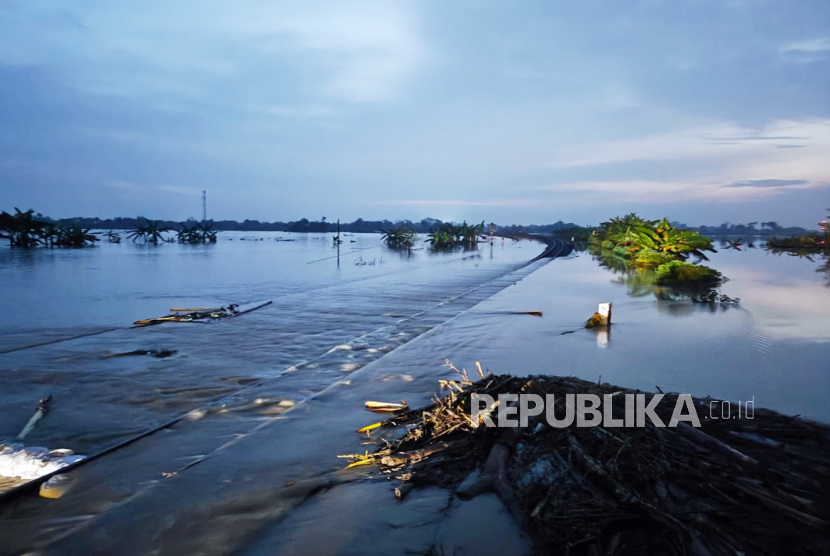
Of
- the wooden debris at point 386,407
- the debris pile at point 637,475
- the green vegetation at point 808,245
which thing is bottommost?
the wooden debris at point 386,407

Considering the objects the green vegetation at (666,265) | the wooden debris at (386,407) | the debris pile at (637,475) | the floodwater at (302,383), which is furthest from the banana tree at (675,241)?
the wooden debris at (386,407)

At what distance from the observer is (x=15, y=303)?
560 inches

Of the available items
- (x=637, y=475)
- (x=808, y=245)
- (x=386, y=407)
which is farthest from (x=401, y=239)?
(x=637, y=475)

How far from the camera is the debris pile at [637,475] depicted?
2561 millimetres

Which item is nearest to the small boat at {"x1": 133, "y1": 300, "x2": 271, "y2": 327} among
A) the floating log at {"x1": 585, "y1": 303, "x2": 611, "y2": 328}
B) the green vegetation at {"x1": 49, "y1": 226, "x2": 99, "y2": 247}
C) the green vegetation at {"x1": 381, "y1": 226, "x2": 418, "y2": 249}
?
the floating log at {"x1": 585, "y1": 303, "x2": 611, "y2": 328}

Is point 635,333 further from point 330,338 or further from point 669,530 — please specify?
point 669,530

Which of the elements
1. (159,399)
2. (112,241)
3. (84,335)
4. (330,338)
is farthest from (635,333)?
(112,241)

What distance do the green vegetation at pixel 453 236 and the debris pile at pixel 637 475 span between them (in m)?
41.9

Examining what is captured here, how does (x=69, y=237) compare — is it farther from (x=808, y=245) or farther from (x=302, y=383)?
(x=808, y=245)

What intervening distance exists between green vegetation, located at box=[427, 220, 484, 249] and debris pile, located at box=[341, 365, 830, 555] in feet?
138

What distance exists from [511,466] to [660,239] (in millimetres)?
21007

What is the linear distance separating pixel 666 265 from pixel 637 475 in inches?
628

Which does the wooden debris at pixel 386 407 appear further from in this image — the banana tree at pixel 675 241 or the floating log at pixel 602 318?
the banana tree at pixel 675 241

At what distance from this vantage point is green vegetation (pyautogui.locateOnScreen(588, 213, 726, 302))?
14336mm
